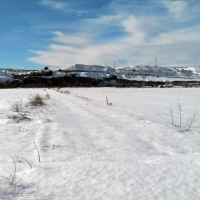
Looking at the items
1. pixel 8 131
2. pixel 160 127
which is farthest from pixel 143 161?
pixel 8 131

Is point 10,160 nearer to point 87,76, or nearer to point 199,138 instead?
point 199,138

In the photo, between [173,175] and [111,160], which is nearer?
[173,175]

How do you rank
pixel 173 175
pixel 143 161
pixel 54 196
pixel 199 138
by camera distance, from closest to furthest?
1. pixel 54 196
2. pixel 173 175
3. pixel 143 161
4. pixel 199 138

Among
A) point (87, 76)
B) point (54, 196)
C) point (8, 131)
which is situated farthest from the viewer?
point (87, 76)

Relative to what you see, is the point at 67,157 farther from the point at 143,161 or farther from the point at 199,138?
the point at 199,138

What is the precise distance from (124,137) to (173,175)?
4.58 feet

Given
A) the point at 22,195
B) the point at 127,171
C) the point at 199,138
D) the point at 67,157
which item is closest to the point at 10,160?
the point at 67,157

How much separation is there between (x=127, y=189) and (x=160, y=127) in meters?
2.35

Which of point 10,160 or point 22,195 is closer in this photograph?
point 22,195

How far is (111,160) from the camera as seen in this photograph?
2.22 meters

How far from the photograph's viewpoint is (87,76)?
153 feet

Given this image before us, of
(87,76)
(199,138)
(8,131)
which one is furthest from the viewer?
(87,76)

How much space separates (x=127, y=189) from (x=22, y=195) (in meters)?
0.70

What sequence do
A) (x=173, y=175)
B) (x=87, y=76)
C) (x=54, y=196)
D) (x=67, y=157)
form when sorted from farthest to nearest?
1. (x=87, y=76)
2. (x=67, y=157)
3. (x=173, y=175)
4. (x=54, y=196)
